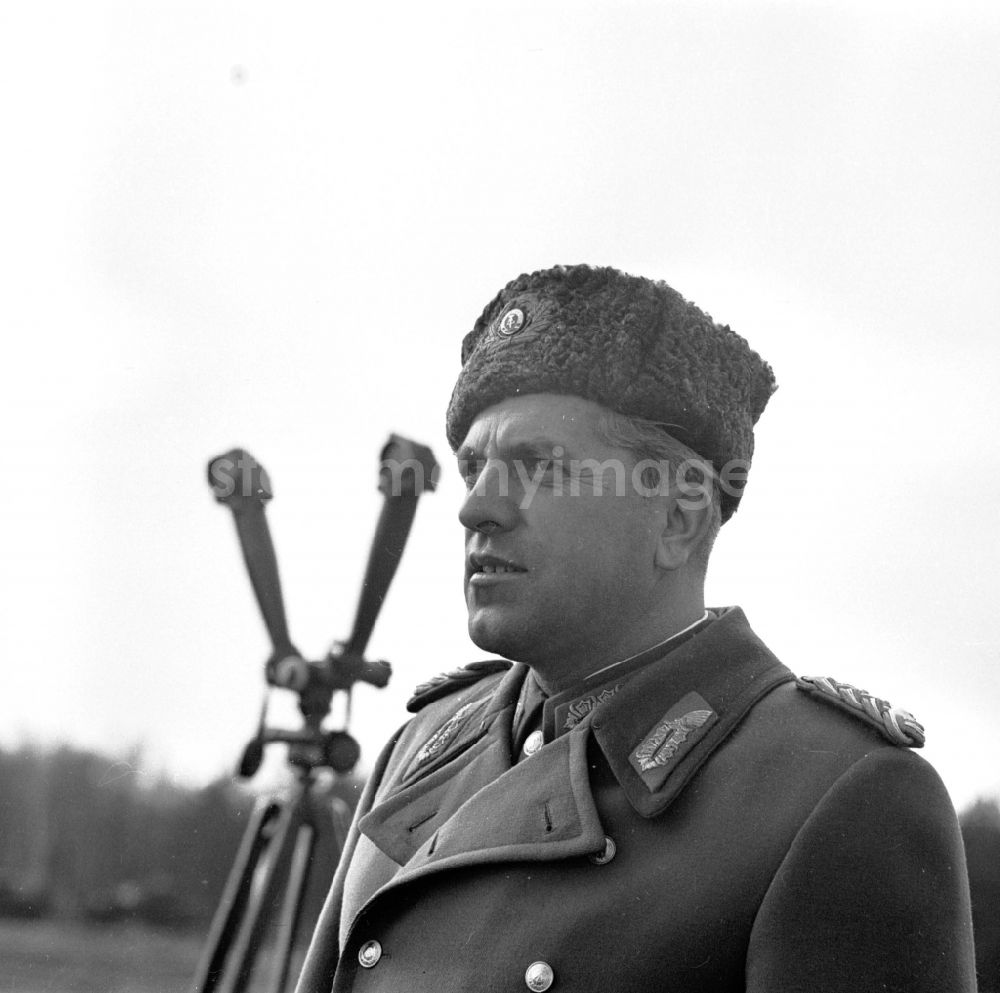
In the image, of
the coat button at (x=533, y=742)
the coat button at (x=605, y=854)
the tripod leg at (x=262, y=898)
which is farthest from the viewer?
the tripod leg at (x=262, y=898)

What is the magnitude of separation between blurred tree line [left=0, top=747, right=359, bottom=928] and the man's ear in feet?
25.3

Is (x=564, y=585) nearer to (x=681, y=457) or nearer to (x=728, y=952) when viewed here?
(x=681, y=457)

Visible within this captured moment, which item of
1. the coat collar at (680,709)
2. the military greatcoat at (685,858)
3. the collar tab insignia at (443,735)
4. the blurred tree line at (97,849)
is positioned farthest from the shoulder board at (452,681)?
the blurred tree line at (97,849)

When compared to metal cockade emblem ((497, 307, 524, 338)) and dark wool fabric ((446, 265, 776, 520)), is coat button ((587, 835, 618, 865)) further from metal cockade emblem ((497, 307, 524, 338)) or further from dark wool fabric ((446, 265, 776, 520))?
metal cockade emblem ((497, 307, 524, 338))

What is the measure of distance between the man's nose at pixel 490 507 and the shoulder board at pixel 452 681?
0.80 metres

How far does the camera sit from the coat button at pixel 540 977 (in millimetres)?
2350

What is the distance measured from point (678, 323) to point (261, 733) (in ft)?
6.00

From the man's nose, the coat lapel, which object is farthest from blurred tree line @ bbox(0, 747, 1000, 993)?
the man's nose

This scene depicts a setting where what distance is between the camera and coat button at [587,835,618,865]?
96.1 inches

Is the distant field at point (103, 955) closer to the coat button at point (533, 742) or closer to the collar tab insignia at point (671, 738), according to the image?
the coat button at point (533, 742)

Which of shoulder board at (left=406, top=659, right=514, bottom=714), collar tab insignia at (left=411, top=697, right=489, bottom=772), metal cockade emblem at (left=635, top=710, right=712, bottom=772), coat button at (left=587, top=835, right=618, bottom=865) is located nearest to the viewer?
coat button at (left=587, top=835, right=618, bottom=865)

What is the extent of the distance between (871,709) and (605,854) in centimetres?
58

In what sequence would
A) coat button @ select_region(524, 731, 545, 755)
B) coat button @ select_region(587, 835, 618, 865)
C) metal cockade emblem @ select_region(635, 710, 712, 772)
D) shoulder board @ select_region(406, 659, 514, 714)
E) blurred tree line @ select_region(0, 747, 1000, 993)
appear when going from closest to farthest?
coat button @ select_region(587, 835, 618, 865)
metal cockade emblem @ select_region(635, 710, 712, 772)
coat button @ select_region(524, 731, 545, 755)
shoulder board @ select_region(406, 659, 514, 714)
blurred tree line @ select_region(0, 747, 1000, 993)

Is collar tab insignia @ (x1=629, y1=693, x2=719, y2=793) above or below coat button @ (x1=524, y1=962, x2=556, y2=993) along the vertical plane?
above
